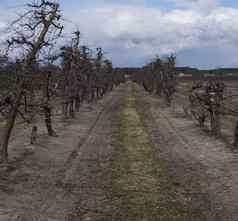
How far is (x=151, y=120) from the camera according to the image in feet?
132

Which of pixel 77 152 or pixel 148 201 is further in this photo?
pixel 77 152

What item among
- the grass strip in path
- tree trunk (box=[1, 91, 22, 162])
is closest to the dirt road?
the grass strip in path

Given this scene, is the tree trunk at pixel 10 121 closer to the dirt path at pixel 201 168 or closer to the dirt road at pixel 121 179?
the dirt road at pixel 121 179

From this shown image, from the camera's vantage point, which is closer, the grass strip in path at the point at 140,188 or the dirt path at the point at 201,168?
the grass strip in path at the point at 140,188

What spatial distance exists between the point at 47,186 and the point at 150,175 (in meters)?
3.90

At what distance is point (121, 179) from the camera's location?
1728 cm

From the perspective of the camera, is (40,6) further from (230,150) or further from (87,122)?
(87,122)

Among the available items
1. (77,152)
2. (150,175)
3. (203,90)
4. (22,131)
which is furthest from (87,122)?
(150,175)

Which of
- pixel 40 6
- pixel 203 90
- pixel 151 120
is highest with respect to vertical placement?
pixel 40 6

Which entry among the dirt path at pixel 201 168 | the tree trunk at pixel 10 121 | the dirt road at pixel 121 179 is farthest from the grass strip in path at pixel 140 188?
the tree trunk at pixel 10 121

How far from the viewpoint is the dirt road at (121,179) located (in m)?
13.3

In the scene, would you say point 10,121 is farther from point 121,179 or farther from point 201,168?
point 201,168

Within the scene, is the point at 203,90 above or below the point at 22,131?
above

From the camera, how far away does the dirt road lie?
13.3 metres
